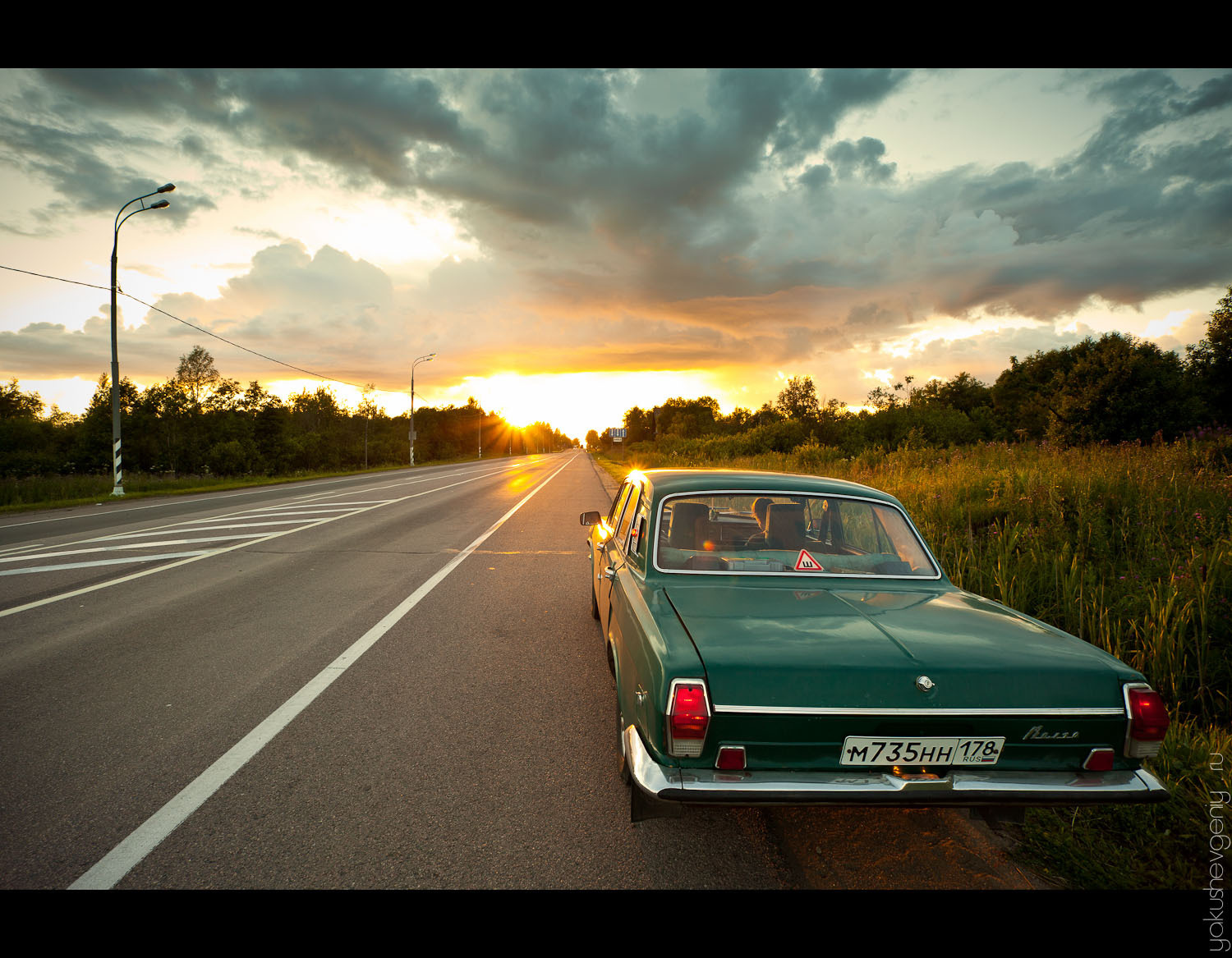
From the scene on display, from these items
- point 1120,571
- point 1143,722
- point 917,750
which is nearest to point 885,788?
point 917,750

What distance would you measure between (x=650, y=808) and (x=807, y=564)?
177cm

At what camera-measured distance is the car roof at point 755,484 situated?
364cm

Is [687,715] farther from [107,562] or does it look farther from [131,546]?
[131,546]

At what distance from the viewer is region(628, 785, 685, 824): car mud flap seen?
2.13 m

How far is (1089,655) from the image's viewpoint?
7.86ft

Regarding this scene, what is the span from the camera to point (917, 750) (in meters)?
2.18

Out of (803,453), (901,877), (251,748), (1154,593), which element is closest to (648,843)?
(901,877)

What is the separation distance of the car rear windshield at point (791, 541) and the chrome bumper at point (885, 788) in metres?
1.28

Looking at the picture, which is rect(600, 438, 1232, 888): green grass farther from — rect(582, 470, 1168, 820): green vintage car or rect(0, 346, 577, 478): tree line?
rect(0, 346, 577, 478): tree line

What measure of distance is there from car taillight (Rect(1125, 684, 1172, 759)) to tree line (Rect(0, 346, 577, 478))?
53.2 metres

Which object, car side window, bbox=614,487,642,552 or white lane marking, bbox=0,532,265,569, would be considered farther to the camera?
white lane marking, bbox=0,532,265,569

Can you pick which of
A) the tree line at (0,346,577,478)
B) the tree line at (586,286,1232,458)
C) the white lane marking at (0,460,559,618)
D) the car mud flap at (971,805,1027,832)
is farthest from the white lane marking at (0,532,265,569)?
the tree line at (0,346,577,478)

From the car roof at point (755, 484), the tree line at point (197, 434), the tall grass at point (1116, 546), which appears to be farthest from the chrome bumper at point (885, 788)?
the tree line at point (197, 434)
